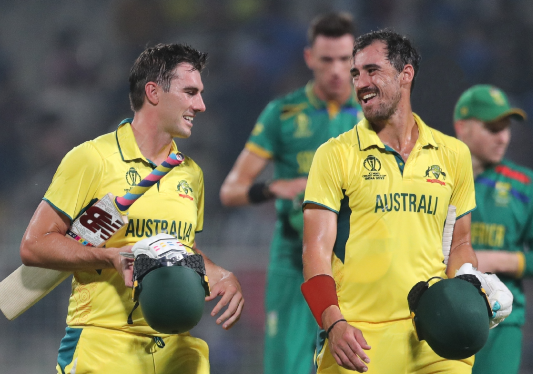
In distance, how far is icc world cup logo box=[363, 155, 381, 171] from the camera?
2.88 m

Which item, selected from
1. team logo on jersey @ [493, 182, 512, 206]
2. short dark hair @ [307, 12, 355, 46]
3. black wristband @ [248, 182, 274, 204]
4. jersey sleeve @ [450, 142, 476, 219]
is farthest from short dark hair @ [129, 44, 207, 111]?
team logo on jersey @ [493, 182, 512, 206]

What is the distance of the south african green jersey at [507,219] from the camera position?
4.09 m

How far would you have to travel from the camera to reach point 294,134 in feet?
15.1

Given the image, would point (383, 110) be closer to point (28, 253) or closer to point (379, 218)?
point (379, 218)

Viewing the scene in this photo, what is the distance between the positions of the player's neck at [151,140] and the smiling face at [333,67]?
1.70 metres

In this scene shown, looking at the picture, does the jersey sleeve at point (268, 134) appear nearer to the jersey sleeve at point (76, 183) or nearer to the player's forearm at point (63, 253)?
the jersey sleeve at point (76, 183)

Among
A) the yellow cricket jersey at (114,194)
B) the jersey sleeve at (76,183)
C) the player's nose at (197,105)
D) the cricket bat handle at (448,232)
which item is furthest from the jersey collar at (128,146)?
the cricket bat handle at (448,232)

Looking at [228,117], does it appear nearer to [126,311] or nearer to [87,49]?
[87,49]

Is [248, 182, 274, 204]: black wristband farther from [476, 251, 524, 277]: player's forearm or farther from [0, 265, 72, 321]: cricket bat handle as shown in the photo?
[0, 265, 72, 321]: cricket bat handle

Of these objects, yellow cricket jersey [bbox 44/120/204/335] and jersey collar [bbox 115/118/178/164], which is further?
jersey collar [bbox 115/118/178/164]

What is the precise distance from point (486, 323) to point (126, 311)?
4.44ft

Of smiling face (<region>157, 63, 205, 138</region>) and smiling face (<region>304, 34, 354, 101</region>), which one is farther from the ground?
smiling face (<region>304, 34, 354, 101</region>)

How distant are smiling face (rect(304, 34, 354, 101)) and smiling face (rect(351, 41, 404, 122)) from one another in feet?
5.20

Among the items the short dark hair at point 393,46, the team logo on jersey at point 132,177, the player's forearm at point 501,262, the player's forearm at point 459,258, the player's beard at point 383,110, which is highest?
the short dark hair at point 393,46
